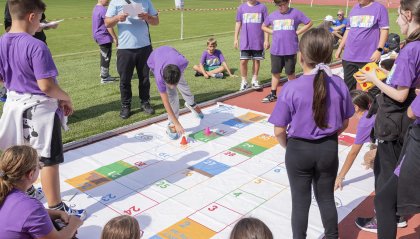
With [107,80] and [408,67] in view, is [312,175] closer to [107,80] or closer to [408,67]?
[408,67]

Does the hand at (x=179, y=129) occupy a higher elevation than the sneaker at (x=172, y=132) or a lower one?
higher

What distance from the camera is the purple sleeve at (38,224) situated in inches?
89.5

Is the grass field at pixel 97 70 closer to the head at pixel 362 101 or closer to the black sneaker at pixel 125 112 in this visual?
the black sneaker at pixel 125 112

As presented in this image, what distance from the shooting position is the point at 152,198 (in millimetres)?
3982

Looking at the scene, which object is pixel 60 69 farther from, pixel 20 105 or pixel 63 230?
pixel 63 230

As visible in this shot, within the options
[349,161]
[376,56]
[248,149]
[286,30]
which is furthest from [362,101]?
[286,30]

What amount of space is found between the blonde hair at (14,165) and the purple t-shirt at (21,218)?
0.06 metres

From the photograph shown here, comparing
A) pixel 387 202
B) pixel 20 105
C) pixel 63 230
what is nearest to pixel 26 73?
pixel 20 105

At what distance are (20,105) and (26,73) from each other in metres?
0.27

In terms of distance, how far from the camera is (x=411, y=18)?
275cm

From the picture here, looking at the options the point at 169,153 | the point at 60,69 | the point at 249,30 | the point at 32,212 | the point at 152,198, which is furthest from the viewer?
the point at 60,69

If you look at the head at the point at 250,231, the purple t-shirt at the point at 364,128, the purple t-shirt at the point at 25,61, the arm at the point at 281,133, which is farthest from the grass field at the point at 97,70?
Answer: the head at the point at 250,231

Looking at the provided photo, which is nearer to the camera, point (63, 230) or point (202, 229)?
point (63, 230)

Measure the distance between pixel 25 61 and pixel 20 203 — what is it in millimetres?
1323
